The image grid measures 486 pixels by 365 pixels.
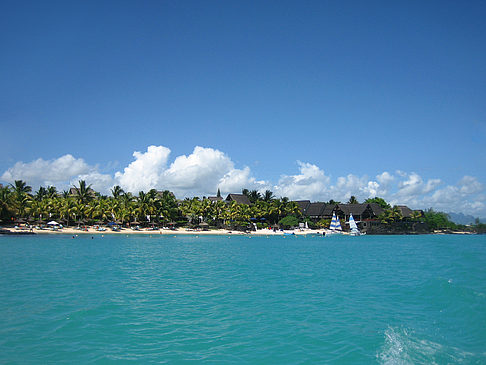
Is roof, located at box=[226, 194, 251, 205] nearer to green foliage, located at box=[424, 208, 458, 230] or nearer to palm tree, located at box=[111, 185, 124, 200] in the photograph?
palm tree, located at box=[111, 185, 124, 200]

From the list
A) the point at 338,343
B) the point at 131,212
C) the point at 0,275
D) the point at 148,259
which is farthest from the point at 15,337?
the point at 131,212

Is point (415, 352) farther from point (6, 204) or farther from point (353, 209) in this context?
point (353, 209)

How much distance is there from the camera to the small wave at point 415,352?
930cm

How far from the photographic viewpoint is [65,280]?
64.3 ft

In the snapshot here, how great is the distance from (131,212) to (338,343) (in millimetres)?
70489

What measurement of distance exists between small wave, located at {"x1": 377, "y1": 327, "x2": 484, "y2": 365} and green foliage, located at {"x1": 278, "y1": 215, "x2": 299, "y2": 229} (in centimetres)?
7891

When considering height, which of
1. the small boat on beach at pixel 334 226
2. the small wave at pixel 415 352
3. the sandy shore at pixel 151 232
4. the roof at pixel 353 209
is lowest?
the small wave at pixel 415 352

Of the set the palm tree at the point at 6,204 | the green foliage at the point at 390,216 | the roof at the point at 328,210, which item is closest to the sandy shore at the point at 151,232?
the palm tree at the point at 6,204

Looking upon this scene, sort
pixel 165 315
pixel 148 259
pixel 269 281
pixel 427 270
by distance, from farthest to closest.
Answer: pixel 148 259
pixel 427 270
pixel 269 281
pixel 165 315

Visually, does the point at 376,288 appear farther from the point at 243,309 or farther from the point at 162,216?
the point at 162,216

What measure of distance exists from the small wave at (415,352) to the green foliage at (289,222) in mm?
78915

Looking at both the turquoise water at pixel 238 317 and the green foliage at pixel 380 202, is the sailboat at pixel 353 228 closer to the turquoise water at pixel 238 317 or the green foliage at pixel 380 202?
the green foliage at pixel 380 202

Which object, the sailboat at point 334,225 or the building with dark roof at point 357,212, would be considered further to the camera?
the building with dark roof at point 357,212

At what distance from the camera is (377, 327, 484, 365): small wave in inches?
366
